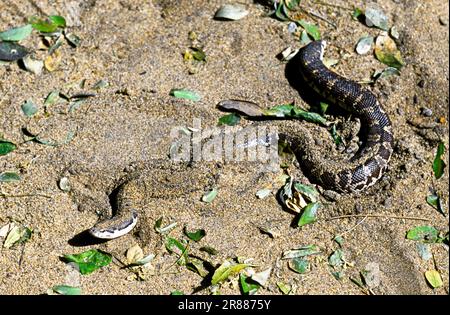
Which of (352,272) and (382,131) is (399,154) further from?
(352,272)

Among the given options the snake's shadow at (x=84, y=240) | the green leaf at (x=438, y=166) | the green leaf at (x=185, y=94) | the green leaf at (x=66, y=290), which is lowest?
the green leaf at (x=66, y=290)

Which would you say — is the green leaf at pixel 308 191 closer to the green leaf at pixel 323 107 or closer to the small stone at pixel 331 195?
the small stone at pixel 331 195

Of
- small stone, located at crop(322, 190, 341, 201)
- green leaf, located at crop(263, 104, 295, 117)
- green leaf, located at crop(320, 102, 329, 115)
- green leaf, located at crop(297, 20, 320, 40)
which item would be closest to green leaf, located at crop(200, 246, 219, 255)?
small stone, located at crop(322, 190, 341, 201)

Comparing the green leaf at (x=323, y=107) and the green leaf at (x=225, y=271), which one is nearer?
the green leaf at (x=225, y=271)

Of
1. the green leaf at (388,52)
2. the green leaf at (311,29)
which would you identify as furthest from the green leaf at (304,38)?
the green leaf at (388,52)

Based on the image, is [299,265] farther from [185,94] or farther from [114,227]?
[185,94]
